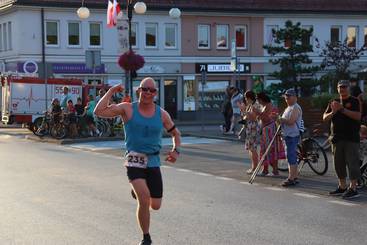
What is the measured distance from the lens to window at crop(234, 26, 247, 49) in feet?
145

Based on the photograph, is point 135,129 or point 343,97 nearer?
point 135,129

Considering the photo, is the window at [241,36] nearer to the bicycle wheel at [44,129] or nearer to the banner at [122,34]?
the banner at [122,34]

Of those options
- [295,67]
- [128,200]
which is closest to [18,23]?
[295,67]

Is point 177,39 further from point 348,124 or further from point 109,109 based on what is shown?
point 109,109

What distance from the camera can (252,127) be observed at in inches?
531

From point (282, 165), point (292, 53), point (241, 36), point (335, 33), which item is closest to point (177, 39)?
point (241, 36)

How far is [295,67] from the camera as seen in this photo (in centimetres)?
3081

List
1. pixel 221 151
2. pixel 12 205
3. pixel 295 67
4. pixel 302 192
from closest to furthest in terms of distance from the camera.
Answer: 1. pixel 12 205
2. pixel 302 192
3. pixel 221 151
4. pixel 295 67

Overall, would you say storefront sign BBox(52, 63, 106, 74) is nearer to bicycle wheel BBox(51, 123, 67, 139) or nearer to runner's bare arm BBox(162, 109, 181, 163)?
bicycle wheel BBox(51, 123, 67, 139)

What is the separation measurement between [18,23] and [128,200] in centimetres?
3141

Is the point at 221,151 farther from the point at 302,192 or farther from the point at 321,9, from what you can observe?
the point at 321,9

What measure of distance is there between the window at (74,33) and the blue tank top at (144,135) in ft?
115

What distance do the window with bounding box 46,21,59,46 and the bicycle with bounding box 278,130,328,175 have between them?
2941cm

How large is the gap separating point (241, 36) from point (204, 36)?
2616 mm
